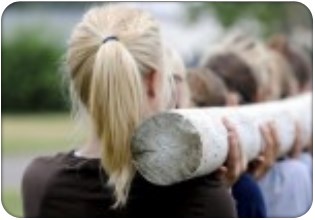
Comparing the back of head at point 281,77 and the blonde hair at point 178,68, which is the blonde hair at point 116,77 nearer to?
the blonde hair at point 178,68

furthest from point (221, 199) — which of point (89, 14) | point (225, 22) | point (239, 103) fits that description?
point (225, 22)

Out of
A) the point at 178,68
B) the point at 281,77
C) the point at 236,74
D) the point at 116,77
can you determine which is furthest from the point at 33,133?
the point at 116,77

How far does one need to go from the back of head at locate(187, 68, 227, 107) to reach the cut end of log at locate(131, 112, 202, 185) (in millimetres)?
1315

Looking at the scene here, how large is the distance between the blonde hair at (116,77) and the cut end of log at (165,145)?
3 centimetres

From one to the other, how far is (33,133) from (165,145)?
17.6 meters

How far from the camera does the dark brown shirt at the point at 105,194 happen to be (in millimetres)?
3172

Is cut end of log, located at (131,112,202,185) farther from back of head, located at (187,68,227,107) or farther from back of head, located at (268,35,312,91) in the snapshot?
back of head, located at (268,35,312,91)

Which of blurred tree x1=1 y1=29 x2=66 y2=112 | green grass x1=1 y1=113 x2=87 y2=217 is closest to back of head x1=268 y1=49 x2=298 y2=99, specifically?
green grass x1=1 y1=113 x2=87 y2=217

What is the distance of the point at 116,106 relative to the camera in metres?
3.19

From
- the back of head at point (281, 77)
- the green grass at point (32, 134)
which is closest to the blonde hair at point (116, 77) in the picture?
the back of head at point (281, 77)

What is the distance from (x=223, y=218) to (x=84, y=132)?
51 cm

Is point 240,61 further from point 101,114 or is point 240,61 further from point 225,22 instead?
point 225,22

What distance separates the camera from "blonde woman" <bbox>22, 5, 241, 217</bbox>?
3.17m

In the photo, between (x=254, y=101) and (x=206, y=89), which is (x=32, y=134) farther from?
(x=206, y=89)
